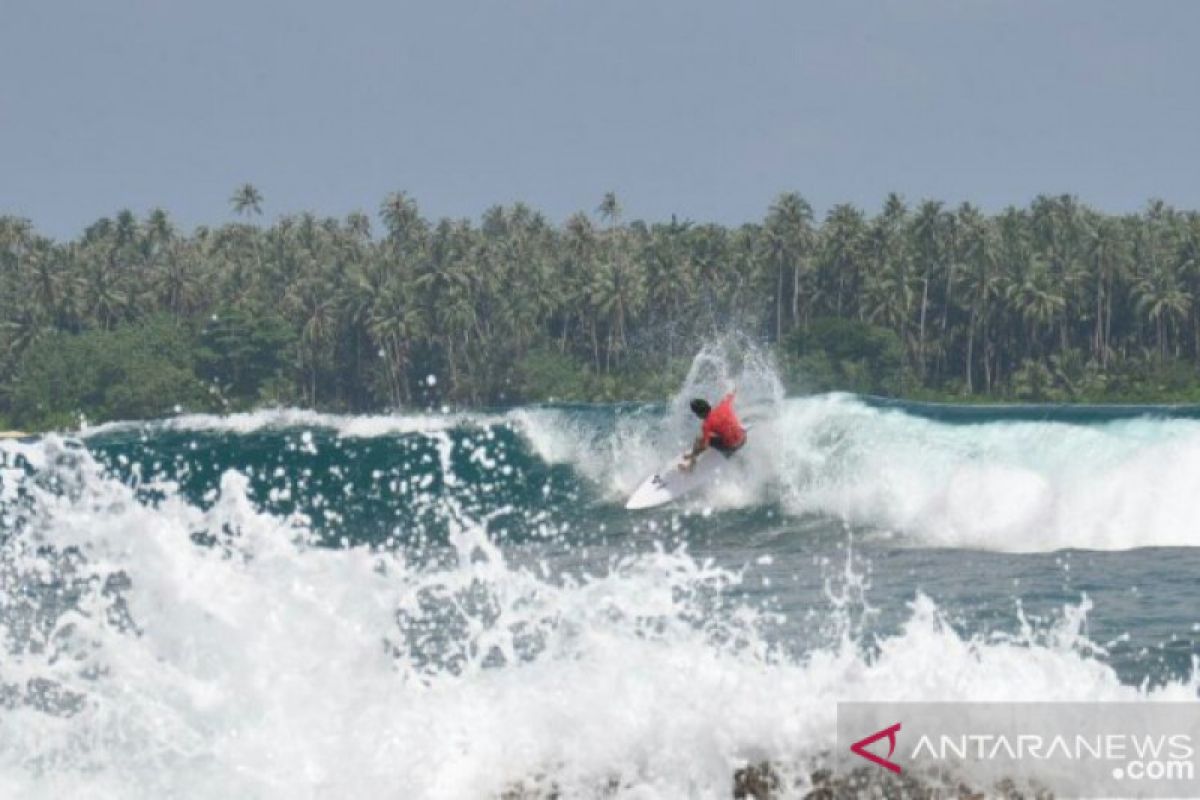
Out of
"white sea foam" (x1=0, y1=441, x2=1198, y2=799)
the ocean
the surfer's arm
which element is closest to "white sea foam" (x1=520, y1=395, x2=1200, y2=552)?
the ocean

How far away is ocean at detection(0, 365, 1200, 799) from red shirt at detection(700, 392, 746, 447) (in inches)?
58.2

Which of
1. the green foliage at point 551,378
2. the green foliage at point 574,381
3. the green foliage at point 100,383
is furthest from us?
the green foliage at point 100,383

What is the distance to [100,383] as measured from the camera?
11419cm

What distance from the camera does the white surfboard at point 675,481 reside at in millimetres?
24250

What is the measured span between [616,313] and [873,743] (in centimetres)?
10757

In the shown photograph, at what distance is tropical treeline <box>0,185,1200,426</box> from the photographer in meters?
108

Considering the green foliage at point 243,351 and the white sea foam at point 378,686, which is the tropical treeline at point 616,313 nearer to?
the green foliage at point 243,351

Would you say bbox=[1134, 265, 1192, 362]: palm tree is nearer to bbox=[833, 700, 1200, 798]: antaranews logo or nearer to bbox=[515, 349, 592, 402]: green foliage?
bbox=[515, 349, 592, 402]: green foliage

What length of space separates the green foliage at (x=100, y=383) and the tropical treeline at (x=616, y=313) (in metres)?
0.18

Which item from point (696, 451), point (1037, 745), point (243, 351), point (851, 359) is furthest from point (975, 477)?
point (243, 351)

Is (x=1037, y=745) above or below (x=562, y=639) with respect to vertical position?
below

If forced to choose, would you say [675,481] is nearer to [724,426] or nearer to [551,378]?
[724,426]

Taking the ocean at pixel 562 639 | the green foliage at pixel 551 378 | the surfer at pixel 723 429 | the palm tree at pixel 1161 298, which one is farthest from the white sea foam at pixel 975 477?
the green foliage at pixel 551 378

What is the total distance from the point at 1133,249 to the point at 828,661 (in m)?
105
